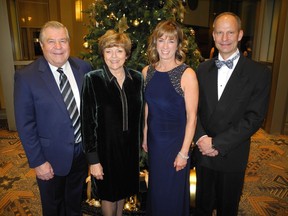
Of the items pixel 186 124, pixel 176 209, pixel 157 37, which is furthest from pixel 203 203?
pixel 157 37

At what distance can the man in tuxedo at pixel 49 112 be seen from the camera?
1.78m

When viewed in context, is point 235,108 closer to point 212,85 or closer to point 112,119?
point 212,85

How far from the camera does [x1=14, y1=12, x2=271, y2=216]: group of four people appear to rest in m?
1.82

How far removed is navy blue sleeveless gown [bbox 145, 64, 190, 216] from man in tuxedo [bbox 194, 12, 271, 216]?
0.19 m

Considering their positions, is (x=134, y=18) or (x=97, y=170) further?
(x=134, y=18)

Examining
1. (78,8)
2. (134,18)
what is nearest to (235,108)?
(134,18)

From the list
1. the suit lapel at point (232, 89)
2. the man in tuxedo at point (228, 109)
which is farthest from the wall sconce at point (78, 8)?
the suit lapel at point (232, 89)

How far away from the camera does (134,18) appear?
2.65 m

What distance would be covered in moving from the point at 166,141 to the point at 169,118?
197 mm

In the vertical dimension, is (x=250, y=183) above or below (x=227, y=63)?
below

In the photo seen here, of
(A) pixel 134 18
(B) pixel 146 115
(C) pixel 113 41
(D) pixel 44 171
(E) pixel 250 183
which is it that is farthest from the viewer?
(E) pixel 250 183

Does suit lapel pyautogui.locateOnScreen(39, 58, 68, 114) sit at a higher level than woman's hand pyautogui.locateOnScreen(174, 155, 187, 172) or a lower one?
higher

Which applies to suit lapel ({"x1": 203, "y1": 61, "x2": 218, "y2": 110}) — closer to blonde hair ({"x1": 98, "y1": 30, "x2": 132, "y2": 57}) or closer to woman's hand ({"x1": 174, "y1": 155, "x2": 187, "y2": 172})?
woman's hand ({"x1": 174, "y1": 155, "x2": 187, "y2": 172})

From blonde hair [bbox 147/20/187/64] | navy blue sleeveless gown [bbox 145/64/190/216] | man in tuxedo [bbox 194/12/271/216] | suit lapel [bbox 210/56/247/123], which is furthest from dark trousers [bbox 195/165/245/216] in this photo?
blonde hair [bbox 147/20/187/64]
